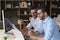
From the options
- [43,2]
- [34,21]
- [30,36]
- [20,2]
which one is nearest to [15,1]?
[20,2]

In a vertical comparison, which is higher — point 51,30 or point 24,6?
point 24,6

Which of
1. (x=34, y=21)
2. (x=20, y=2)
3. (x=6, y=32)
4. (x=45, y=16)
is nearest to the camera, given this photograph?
(x=45, y=16)

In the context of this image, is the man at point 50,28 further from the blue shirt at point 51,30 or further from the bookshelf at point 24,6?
the bookshelf at point 24,6

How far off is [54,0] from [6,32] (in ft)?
15.8

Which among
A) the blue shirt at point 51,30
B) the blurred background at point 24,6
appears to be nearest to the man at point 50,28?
the blue shirt at point 51,30

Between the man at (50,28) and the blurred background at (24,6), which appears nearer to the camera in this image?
the man at (50,28)

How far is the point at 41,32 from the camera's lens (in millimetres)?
4160

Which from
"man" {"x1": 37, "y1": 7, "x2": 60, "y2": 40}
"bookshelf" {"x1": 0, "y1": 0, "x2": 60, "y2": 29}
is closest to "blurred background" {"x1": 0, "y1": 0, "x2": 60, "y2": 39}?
"bookshelf" {"x1": 0, "y1": 0, "x2": 60, "y2": 29}

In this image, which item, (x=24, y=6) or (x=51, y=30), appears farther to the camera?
(x=24, y=6)

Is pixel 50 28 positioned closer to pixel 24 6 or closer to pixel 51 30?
pixel 51 30

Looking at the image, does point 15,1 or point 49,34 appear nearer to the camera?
point 49,34

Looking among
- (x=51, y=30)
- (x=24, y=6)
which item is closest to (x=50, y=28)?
(x=51, y=30)

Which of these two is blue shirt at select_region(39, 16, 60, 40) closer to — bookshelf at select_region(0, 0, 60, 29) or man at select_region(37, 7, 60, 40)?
man at select_region(37, 7, 60, 40)

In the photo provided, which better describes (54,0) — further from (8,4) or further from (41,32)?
(41,32)
